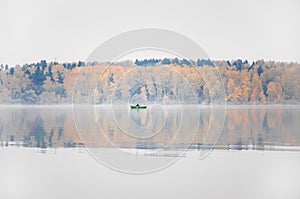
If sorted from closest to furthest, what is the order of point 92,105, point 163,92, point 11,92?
point 92,105
point 163,92
point 11,92

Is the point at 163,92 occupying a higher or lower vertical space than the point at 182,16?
lower

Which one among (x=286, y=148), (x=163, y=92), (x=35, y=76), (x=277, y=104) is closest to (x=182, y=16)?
(x=163, y=92)

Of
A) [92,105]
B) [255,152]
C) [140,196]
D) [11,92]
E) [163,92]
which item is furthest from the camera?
[11,92]

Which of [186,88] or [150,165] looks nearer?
[150,165]

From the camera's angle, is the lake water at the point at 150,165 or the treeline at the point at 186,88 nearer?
the lake water at the point at 150,165

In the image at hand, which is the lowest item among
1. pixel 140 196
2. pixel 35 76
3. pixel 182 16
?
pixel 140 196

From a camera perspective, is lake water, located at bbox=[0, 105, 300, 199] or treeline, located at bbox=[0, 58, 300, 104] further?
treeline, located at bbox=[0, 58, 300, 104]

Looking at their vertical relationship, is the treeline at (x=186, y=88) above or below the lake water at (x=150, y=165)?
above

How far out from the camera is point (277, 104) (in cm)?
5644

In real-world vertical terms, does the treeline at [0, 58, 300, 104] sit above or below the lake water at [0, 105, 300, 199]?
above

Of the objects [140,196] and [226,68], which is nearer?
[140,196]

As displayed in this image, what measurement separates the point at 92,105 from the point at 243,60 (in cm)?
1888

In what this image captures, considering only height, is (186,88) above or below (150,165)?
above

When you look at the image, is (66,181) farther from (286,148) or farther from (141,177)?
(286,148)
